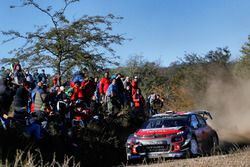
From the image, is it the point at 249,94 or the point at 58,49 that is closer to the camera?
the point at 58,49

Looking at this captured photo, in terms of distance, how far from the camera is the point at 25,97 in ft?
50.2

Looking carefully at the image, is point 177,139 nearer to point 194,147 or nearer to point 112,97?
point 194,147

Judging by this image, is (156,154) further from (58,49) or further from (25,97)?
(58,49)

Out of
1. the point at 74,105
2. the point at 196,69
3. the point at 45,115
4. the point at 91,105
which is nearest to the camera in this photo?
the point at 45,115

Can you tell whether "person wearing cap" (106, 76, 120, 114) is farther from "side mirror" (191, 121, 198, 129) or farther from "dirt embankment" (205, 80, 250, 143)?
"dirt embankment" (205, 80, 250, 143)

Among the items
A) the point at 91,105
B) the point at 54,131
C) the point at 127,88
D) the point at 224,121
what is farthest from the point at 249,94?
the point at 54,131

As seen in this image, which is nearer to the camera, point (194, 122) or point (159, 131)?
point (159, 131)

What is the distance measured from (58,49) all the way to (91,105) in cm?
559

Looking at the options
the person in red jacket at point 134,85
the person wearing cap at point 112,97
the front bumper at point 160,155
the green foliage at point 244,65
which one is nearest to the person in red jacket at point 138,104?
the person in red jacket at point 134,85

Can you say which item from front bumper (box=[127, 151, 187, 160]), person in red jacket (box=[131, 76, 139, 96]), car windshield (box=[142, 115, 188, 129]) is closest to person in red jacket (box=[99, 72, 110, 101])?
person in red jacket (box=[131, 76, 139, 96])

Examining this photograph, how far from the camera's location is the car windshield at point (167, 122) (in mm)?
18219

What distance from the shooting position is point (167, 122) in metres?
18.5

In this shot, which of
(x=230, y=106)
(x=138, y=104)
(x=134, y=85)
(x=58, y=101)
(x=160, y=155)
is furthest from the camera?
(x=230, y=106)

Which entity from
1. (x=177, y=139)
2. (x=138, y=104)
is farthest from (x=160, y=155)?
(x=138, y=104)
